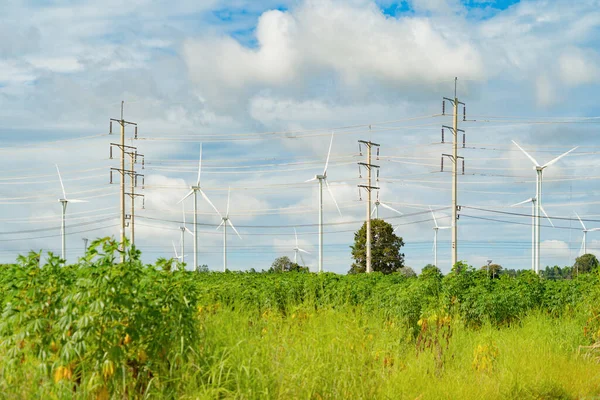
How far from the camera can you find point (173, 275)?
24.5 feet

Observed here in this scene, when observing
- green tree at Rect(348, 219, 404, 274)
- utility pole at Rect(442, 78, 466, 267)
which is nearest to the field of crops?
utility pole at Rect(442, 78, 466, 267)

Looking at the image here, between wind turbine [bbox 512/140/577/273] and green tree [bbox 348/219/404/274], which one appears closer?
wind turbine [bbox 512/140/577/273]

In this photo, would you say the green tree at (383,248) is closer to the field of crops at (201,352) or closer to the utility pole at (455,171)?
the utility pole at (455,171)

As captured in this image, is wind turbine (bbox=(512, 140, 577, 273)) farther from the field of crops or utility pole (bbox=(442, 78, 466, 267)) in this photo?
the field of crops

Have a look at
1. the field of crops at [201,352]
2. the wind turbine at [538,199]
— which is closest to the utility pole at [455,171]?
the wind turbine at [538,199]

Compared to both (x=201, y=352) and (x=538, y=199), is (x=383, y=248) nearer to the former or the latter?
(x=538, y=199)

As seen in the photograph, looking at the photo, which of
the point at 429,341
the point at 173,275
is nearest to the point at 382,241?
the point at 429,341

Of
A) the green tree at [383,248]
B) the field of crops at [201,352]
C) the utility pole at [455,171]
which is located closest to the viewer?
the field of crops at [201,352]

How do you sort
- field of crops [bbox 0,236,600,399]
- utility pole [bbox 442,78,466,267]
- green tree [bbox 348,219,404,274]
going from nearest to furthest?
field of crops [bbox 0,236,600,399], utility pole [bbox 442,78,466,267], green tree [bbox 348,219,404,274]

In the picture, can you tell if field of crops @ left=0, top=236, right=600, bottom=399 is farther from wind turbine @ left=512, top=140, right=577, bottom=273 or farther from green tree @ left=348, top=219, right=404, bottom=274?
green tree @ left=348, top=219, right=404, bottom=274

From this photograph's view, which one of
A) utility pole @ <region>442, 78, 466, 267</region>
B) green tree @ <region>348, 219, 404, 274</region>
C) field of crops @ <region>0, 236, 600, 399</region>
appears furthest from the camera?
green tree @ <region>348, 219, 404, 274</region>

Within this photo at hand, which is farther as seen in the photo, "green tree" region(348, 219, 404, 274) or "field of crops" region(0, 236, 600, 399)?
"green tree" region(348, 219, 404, 274)

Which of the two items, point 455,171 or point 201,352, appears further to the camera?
point 455,171

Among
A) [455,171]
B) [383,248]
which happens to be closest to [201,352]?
[455,171]
